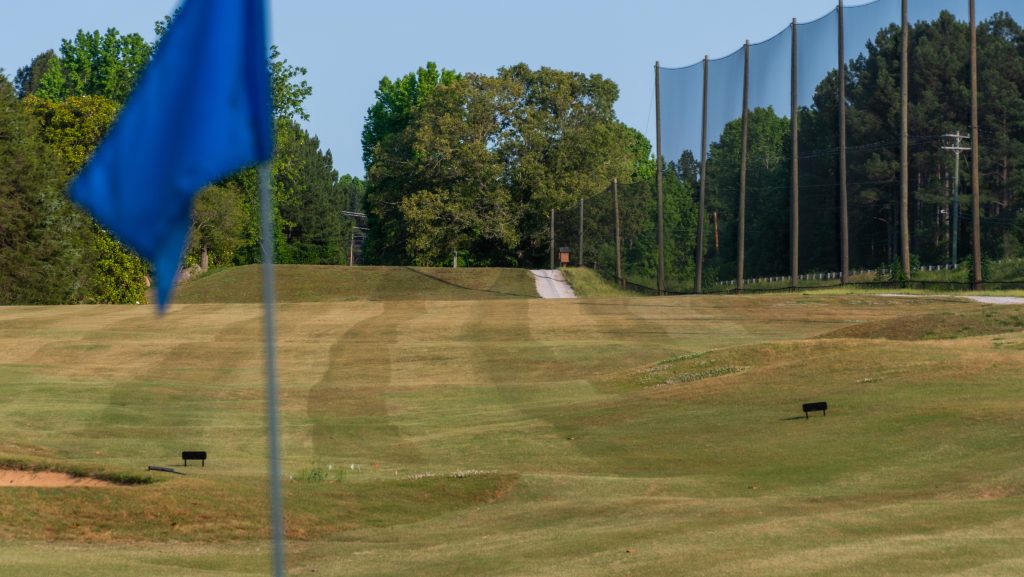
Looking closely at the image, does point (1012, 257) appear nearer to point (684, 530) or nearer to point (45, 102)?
point (684, 530)

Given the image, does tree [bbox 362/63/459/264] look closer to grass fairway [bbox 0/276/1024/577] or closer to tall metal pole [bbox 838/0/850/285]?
tall metal pole [bbox 838/0/850/285]

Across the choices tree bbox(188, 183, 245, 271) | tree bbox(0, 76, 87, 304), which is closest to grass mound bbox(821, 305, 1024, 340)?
tree bbox(0, 76, 87, 304)

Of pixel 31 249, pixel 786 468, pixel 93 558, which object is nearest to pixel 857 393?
pixel 786 468

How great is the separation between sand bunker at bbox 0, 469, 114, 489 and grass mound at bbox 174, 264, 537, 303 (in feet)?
167

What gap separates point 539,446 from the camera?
24750 millimetres

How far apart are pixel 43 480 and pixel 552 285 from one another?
56824mm

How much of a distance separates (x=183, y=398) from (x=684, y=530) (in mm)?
19527

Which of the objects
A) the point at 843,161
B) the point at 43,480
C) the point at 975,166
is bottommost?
the point at 43,480

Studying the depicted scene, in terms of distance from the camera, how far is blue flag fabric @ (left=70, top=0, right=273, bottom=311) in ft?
23.2

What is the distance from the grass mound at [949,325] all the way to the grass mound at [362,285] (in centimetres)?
3377

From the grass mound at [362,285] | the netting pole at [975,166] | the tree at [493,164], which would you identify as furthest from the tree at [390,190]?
the netting pole at [975,166]

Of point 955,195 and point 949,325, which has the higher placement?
point 955,195

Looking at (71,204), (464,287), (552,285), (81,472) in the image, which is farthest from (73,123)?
(81,472)

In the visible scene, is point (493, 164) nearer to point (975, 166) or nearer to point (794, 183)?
point (794, 183)
